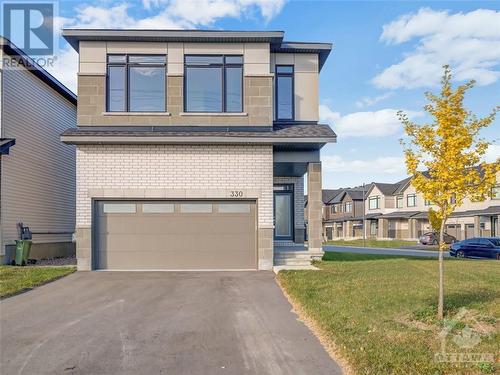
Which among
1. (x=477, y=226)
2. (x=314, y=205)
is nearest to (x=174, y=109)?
(x=314, y=205)

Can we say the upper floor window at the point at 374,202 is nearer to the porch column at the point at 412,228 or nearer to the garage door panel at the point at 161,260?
the porch column at the point at 412,228

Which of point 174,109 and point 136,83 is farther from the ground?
point 136,83

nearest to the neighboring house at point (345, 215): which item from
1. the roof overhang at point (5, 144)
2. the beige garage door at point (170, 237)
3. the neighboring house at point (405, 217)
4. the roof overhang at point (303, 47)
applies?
the neighboring house at point (405, 217)

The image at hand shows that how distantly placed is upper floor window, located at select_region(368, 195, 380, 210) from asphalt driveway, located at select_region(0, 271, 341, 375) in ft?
162

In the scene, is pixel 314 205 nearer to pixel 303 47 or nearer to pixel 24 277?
pixel 303 47

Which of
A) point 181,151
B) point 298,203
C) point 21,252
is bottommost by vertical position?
point 21,252

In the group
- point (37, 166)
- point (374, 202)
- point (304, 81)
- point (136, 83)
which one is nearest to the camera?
point (136, 83)

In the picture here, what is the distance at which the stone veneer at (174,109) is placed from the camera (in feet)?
48.6

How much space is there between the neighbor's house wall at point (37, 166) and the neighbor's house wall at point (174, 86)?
3.51m

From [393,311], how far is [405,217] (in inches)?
1747

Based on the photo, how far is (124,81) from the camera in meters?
15.1

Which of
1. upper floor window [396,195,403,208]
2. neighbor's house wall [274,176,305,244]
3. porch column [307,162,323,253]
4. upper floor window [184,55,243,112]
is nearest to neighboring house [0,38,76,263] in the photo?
upper floor window [184,55,243,112]

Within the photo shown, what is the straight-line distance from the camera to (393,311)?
27.0 ft

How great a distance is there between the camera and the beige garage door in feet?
46.9
